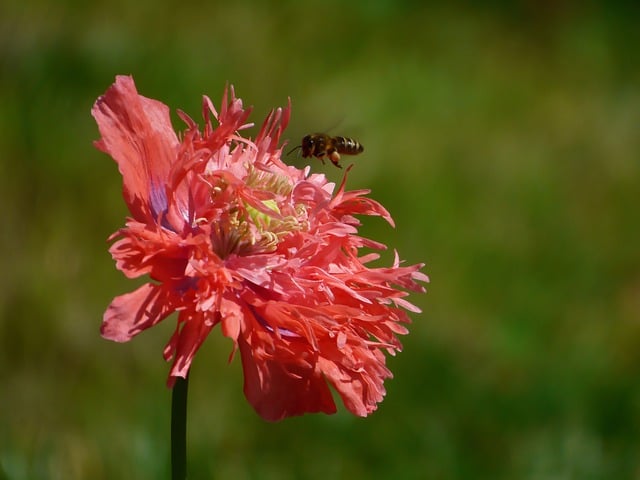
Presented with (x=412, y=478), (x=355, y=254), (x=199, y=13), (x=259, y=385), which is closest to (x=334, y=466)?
(x=412, y=478)

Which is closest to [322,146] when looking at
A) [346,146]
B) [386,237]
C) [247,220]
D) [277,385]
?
[346,146]

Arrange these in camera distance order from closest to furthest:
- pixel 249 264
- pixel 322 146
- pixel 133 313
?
pixel 133 313, pixel 249 264, pixel 322 146

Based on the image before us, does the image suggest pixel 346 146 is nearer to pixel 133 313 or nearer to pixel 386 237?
pixel 133 313

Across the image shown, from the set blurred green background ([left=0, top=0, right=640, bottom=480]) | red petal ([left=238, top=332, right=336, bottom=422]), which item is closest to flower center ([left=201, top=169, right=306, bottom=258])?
red petal ([left=238, top=332, right=336, bottom=422])

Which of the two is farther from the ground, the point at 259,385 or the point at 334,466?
the point at 259,385

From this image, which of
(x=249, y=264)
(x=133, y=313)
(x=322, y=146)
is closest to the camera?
(x=133, y=313)

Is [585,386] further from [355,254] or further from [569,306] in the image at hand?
[355,254]

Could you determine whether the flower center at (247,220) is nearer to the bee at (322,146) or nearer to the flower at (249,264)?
the flower at (249,264)
